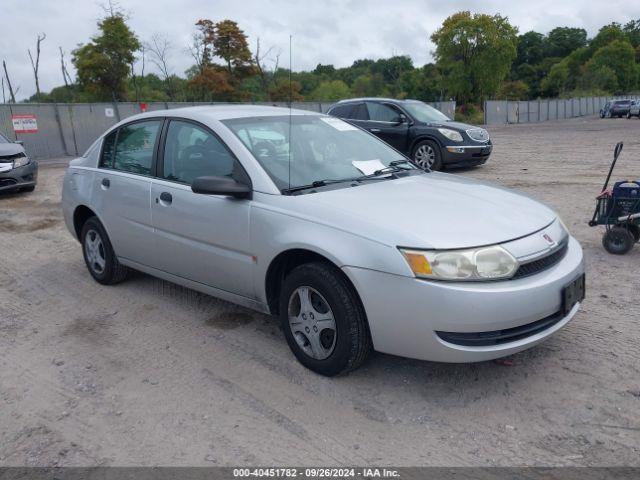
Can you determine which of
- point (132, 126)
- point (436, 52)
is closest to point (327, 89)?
point (436, 52)

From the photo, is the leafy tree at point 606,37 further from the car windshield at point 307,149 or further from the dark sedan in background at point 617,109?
the car windshield at point 307,149

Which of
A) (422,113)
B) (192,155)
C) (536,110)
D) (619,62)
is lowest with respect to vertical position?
(192,155)

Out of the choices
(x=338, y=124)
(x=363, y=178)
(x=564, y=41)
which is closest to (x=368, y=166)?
(x=363, y=178)

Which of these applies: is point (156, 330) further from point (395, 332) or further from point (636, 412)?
point (636, 412)

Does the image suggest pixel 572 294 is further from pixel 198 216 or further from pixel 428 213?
pixel 198 216

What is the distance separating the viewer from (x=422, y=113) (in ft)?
41.6

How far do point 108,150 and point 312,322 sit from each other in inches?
113

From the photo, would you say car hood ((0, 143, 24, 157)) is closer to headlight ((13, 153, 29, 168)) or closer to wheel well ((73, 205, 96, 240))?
headlight ((13, 153, 29, 168))

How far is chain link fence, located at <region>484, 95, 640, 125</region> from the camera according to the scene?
143 ft

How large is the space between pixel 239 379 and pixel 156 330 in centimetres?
109

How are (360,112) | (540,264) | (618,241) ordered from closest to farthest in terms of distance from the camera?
(540,264) → (618,241) → (360,112)

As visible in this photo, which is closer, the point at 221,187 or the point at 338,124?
the point at 221,187

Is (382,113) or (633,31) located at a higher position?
(633,31)

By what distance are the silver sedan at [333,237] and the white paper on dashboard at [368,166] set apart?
2cm
